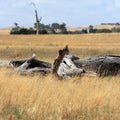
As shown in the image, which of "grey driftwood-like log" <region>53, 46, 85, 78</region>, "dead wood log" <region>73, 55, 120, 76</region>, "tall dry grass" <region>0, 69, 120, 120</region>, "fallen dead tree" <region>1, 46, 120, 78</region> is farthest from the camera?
"dead wood log" <region>73, 55, 120, 76</region>

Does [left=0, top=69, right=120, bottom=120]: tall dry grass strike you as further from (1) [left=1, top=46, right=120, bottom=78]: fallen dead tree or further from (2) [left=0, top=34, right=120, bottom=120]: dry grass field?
(1) [left=1, top=46, right=120, bottom=78]: fallen dead tree

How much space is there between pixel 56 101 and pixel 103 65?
17.8 ft

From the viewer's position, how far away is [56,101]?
9.44 meters

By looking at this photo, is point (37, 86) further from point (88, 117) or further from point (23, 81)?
point (88, 117)

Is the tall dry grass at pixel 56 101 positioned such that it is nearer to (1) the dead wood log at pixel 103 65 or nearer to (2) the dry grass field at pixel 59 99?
(2) the dry grass field at pixel 59 99

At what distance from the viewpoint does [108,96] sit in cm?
996

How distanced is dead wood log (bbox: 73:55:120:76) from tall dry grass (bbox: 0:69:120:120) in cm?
254

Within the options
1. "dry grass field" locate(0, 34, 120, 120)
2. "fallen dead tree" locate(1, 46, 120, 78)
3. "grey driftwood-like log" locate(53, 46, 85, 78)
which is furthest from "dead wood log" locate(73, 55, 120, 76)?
"dry grass field" locate(0, 34, 120, 120)

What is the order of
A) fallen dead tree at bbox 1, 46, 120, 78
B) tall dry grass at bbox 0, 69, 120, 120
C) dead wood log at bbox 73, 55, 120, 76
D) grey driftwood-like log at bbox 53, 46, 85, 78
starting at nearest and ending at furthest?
tall dry grass at bbox 0, 69, 120, 120, grey driftwood-like log at bbox 53, 46, 85, 78, fallen dead tree at bbox 1, 46, 120, 78, dead wood log at bbox 73, 55, 120, 76

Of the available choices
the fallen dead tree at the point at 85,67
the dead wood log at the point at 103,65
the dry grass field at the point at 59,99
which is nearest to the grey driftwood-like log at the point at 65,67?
the fallen dead tree at the point at 85,67

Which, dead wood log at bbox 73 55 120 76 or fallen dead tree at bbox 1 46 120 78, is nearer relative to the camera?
fallen dead tree at bbox 1 46 120 78

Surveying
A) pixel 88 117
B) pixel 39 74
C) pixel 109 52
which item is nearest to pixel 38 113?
pixel 88 117

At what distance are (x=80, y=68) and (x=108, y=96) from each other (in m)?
4.97

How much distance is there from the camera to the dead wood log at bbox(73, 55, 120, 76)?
1459 centimetres
